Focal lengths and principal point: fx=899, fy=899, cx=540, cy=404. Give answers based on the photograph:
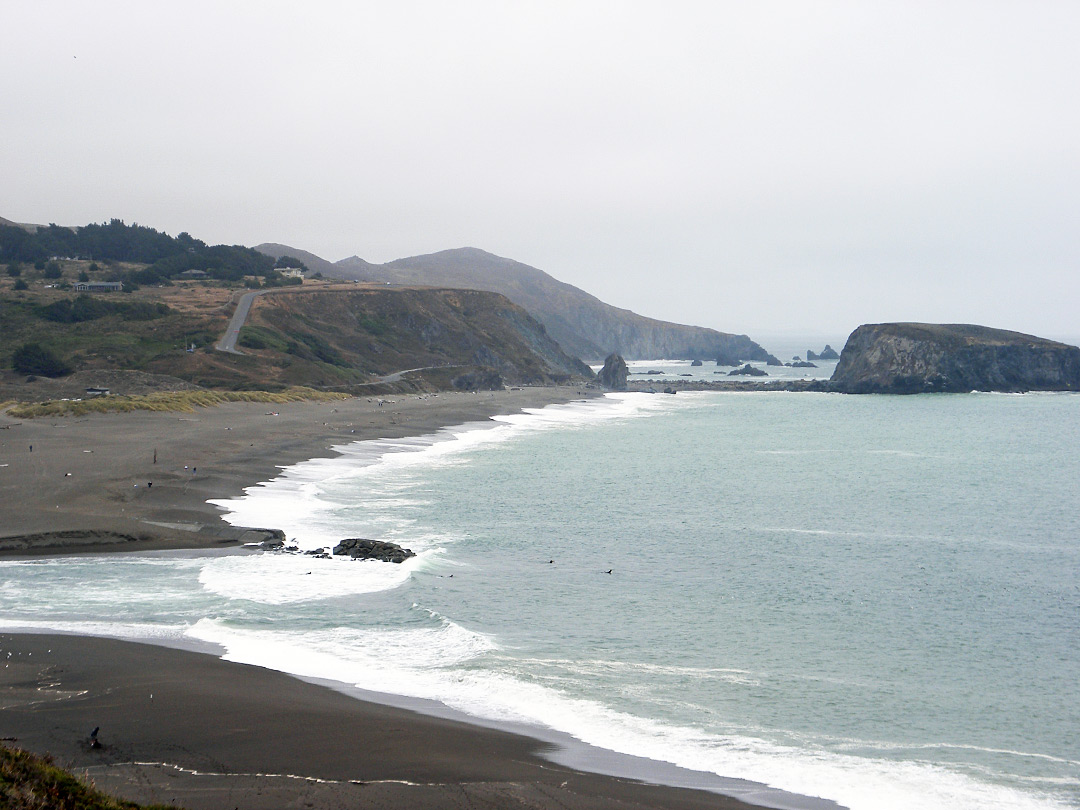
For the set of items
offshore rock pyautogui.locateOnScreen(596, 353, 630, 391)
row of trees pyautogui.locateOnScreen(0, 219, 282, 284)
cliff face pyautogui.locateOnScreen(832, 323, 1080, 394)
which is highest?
row of trees pyautogui.locateOnScreen(0, 219, 282, 284)

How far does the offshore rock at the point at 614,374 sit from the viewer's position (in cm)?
12531

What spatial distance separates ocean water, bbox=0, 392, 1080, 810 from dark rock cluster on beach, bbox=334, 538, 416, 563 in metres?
Result: 0.60

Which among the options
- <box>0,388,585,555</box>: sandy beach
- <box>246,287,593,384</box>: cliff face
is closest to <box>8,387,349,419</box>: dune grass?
<box>0,388,585,555</box>: sandy beach

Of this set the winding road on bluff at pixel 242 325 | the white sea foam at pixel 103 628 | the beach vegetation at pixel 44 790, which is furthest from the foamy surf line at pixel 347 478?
the winding road on bluff at pixel 242 325

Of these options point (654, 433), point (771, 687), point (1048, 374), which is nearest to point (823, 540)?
point (771, 687)

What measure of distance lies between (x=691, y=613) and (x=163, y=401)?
145 feet

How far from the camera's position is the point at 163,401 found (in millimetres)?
55344

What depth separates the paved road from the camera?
3201 inches

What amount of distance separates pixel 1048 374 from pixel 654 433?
255ft

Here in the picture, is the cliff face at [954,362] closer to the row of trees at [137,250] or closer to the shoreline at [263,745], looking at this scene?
the row of trees at [137,250]

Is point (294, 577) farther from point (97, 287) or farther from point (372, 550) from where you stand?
point (97, 287)

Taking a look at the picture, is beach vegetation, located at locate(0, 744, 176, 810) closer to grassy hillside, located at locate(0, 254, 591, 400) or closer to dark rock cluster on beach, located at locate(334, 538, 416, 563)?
dark rock cluster on beach, located at locate(334, 538, 416, 563)

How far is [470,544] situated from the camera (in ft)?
88.7

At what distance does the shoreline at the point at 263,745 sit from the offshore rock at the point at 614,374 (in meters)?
111
